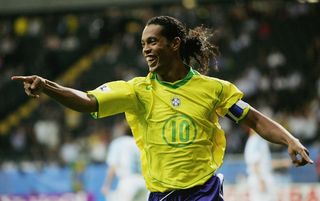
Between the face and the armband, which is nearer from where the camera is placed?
the face

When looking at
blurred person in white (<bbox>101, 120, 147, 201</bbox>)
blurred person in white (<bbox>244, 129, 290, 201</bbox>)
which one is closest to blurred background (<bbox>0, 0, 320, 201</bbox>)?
blurred person in white (<bbox>244, 129, 290, 201</bbox>)

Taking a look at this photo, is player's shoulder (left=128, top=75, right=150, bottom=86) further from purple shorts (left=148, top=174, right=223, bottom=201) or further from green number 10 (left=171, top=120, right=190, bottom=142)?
purple shorts (left=148, top=174, right=223, bottom=201)

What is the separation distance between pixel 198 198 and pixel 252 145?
660 cm

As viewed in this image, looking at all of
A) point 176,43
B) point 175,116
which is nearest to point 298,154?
point 175,116

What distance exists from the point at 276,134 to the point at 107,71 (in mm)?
16892

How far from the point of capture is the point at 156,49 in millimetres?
5543

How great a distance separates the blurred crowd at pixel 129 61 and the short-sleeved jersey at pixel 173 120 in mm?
10615

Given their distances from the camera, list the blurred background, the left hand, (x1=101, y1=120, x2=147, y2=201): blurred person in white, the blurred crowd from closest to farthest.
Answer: the left hand
(x1=101, y1=120, x2=147, y2=201): blurred person in white
the blurred background
the blurred crowd

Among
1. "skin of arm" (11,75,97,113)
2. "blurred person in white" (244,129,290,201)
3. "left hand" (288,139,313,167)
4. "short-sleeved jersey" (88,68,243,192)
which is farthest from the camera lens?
"blurred person in white" (244,129,290,201)

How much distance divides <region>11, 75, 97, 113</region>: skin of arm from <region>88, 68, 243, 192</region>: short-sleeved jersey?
0.67 feet

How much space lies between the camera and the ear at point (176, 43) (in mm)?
5710

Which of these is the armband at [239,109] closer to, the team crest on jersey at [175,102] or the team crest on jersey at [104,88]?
the team crest on jersey at [175,102]

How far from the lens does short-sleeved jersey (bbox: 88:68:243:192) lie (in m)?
5.53

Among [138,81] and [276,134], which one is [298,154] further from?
[138,81]
